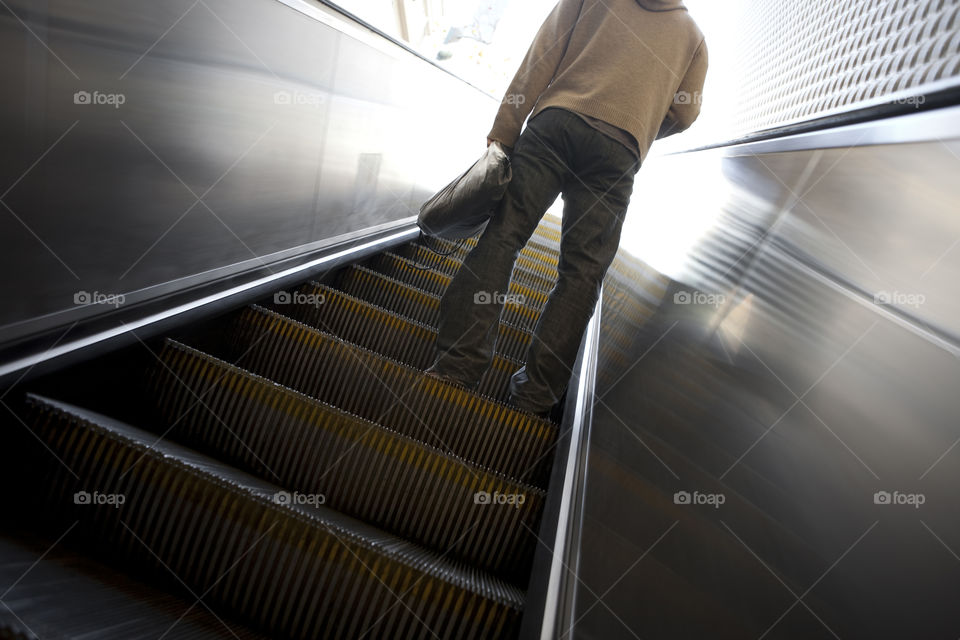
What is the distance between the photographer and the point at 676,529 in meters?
1.21

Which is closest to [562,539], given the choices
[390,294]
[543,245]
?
[390,294]

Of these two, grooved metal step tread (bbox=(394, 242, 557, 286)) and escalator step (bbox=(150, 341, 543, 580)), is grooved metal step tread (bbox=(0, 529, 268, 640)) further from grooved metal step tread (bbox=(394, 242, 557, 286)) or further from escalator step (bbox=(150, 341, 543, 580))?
grooved metal step tread (bbox=(394, 242, 557, 286))

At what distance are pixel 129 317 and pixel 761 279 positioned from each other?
1.63 metres

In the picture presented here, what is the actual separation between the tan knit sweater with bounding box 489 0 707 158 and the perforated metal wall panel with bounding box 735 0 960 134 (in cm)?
35

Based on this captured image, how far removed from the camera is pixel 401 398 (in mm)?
2463

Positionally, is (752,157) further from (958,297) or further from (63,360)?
(63,360)

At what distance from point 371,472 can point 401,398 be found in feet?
1.78

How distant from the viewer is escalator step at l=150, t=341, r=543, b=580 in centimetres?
194

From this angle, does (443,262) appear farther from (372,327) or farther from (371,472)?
(371,472)

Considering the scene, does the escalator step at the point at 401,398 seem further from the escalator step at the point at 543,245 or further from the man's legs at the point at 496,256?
the escalator step at the point at 543,245

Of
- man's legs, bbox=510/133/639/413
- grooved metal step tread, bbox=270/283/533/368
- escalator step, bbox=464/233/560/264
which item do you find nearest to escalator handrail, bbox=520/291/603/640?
man's legs, bbox=510/133/639/413

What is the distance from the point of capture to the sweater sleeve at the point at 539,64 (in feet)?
9.22

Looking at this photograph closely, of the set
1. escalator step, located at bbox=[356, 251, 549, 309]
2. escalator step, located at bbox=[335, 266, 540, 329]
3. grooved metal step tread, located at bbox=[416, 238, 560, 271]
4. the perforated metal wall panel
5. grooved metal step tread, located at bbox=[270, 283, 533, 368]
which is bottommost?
grooved metal step tread, located at bbox=[270, 283, 533, 368]

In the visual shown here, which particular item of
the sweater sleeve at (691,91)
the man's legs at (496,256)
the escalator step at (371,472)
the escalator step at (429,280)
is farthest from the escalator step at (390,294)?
the escalator step at (371,472)
